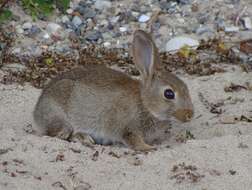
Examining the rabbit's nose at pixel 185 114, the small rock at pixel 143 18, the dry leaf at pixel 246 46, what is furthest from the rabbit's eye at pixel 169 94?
the small rock at pixel 143 18

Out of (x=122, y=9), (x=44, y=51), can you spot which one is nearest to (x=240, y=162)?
(x=44, y=51)

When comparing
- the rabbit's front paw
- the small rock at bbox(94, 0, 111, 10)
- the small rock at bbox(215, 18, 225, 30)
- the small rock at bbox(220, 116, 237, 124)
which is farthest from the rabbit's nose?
the small rock at bbox(94, 0, 111, 10)

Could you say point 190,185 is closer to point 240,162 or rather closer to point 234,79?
point 240,162

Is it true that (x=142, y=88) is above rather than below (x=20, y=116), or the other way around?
above

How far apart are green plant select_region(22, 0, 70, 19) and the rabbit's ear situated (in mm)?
2307

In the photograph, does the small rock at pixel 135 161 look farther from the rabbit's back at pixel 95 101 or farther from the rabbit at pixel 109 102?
the rabbit's back at pixel 95 101

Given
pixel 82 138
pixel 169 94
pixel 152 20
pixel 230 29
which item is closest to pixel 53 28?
pixel 152 20

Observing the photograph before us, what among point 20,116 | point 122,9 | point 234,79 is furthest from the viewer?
point 122,9

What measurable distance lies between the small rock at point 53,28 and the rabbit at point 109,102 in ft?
7.57

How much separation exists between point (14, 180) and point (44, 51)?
140 inches

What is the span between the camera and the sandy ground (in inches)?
233

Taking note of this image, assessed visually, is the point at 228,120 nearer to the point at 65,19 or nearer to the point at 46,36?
the point at 46,36

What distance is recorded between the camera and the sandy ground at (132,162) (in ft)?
19.4

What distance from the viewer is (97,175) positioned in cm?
608
